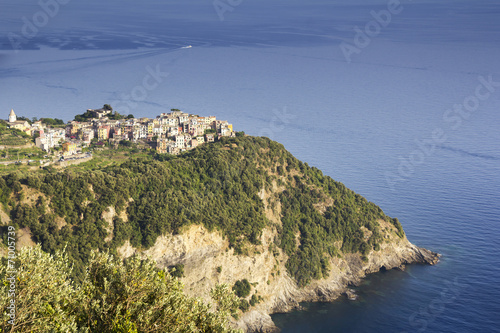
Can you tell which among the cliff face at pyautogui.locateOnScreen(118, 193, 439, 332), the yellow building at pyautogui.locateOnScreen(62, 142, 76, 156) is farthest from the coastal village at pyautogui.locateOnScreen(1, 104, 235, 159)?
the cliff face at pyautogui.locateOnScreen(118, 193, 439, 332)

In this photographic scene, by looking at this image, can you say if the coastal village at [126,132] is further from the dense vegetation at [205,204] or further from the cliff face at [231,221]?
the cliff face at [231,221]

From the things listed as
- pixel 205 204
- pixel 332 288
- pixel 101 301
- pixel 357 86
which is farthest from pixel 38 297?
pixel 357 86

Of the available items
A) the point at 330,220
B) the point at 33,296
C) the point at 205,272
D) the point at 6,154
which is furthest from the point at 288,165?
the point at 33,296

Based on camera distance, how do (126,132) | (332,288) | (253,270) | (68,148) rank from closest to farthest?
(253,270), (332,288), (68,148), (126,132)

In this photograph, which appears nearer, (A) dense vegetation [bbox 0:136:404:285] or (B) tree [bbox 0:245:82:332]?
(B) tree [bbox 0:245:82:332]

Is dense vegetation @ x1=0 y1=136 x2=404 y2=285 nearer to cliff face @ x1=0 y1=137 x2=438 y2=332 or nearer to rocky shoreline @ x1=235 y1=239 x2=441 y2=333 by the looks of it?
cliff face @ x1=0 y1=137 x2=438 y2=332

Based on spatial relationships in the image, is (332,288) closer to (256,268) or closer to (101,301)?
(256,268)
